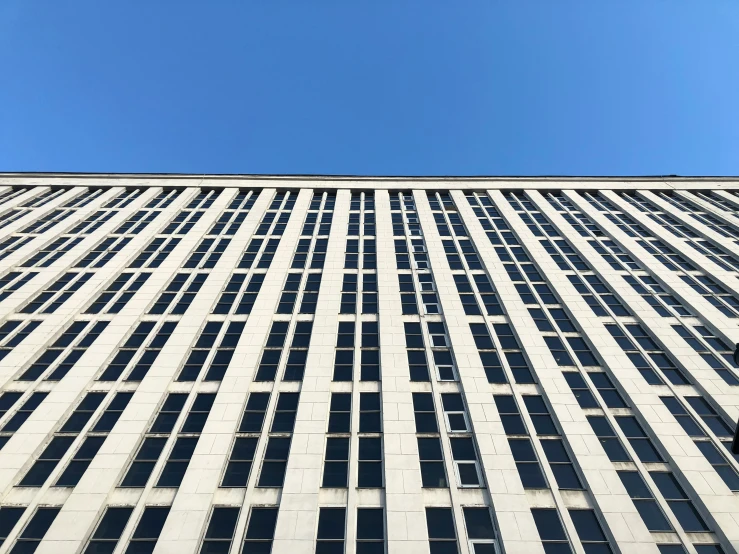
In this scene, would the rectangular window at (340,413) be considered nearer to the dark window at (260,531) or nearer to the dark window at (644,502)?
the dark window at (260,531)

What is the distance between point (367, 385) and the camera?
75.5 feet

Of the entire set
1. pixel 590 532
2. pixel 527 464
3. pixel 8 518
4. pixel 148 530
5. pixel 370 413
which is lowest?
pixel 590 532

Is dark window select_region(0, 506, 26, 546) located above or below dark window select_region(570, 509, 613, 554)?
above

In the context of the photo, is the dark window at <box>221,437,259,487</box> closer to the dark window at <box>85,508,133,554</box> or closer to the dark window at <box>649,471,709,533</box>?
the dark window at <box>85,508,133,554</box>

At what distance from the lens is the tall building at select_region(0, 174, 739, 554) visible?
16750 mm

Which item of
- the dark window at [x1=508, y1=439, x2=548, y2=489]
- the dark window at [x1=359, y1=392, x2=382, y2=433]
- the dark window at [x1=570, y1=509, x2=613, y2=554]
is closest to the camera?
the dark window at [x1=570, y1=509, x2=613, y2=554]

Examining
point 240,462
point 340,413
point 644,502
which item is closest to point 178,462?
point 240,462

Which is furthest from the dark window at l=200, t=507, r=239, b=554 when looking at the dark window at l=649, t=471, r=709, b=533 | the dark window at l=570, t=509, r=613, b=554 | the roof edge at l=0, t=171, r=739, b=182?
the roof edge at l=0, t=171, r=739, b=182

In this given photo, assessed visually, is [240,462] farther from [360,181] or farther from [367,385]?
[360,181]

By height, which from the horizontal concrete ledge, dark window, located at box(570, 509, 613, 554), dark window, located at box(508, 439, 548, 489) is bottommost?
dark window, located at box(570, 509, 613, 554)

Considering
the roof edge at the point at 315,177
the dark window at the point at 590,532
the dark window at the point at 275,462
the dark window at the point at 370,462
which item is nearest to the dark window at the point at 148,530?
the dark window at the point at 275,462

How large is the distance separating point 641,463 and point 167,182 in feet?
167

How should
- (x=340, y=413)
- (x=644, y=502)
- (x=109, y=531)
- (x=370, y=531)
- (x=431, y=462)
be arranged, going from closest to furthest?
(x=109, y=531) → (x=370, y=531) → (x=644, y=502) → (x=431, y=462) → (x=340, y=413)

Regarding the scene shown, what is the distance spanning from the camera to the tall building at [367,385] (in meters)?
16.8
